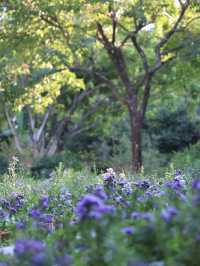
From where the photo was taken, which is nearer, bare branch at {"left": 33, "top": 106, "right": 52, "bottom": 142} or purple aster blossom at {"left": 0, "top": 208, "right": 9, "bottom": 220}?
purple aster blossom at {"left": 0, "top": 208, "right": 9, "bottom": 220}

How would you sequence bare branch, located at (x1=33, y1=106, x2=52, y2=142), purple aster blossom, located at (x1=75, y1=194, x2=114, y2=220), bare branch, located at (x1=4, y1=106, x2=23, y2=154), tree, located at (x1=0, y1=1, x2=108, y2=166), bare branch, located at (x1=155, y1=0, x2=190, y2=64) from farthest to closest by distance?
1. bare branch, located at (x1=33, y1=106, x2=52, y2=142)
2. bare branch, located at (x1=4, y1=106, x2=23, y2=154)
3. bare branch, located at (x1=155, y1=0, x2=190, y2=64)
4. tree, located at (x1=0, y1=1, x2=108, y2=166)
5. purple aster blossom, located at (x1=75, y1=194, x2=114, y2=220)

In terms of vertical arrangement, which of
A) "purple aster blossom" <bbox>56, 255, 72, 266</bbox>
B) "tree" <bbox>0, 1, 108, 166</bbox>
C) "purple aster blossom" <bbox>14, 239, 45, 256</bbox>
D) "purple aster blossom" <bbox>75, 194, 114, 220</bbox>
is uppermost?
"tree" <bbox>0, 1, 108, 166</bbox>

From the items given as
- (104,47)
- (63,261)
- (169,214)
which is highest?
(104,47)

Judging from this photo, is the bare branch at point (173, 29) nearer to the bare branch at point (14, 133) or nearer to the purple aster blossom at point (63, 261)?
the bare branch at point (14, 133)

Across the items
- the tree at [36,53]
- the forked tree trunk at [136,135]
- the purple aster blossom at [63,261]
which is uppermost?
the tree at [36,53]

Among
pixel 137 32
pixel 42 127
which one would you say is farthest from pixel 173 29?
pixel 42 127

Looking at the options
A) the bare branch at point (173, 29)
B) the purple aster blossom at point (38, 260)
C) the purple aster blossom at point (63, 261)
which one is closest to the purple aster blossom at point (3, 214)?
the purple aster blossom at point (63, 261)

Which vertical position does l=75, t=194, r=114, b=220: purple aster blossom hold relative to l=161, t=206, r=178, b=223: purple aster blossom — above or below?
above

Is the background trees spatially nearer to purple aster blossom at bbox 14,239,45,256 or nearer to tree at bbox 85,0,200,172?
tree at bbox 85,0,200,172

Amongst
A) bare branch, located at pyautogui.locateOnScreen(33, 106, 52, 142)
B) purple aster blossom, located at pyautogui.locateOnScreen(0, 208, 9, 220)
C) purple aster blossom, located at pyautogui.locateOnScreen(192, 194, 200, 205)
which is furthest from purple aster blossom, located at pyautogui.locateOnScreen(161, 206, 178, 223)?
bare branch, located at pyautogui.locateOnScreen(33, 106, 52, 142)

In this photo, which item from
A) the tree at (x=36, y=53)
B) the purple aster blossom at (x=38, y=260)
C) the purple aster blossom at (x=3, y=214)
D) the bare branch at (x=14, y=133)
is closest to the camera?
the purple aster blossom at (x=38, y=260)

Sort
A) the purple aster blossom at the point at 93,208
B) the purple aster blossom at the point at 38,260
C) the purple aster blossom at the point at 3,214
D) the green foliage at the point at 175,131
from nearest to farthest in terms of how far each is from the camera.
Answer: the purple aster blossom at the point at 38,260 < the purple aster blossom at the point at 93,208 < the purple aster blossom at the point at 3,214 < the green foliage at the point at 175,131

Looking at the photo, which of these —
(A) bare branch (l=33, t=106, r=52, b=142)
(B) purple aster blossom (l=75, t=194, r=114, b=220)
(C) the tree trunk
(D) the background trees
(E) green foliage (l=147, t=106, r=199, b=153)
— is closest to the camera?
(B) purple aster blossom (l=75, t=194, r=114, b=220)

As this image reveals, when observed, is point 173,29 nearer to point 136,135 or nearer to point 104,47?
point 104,47
